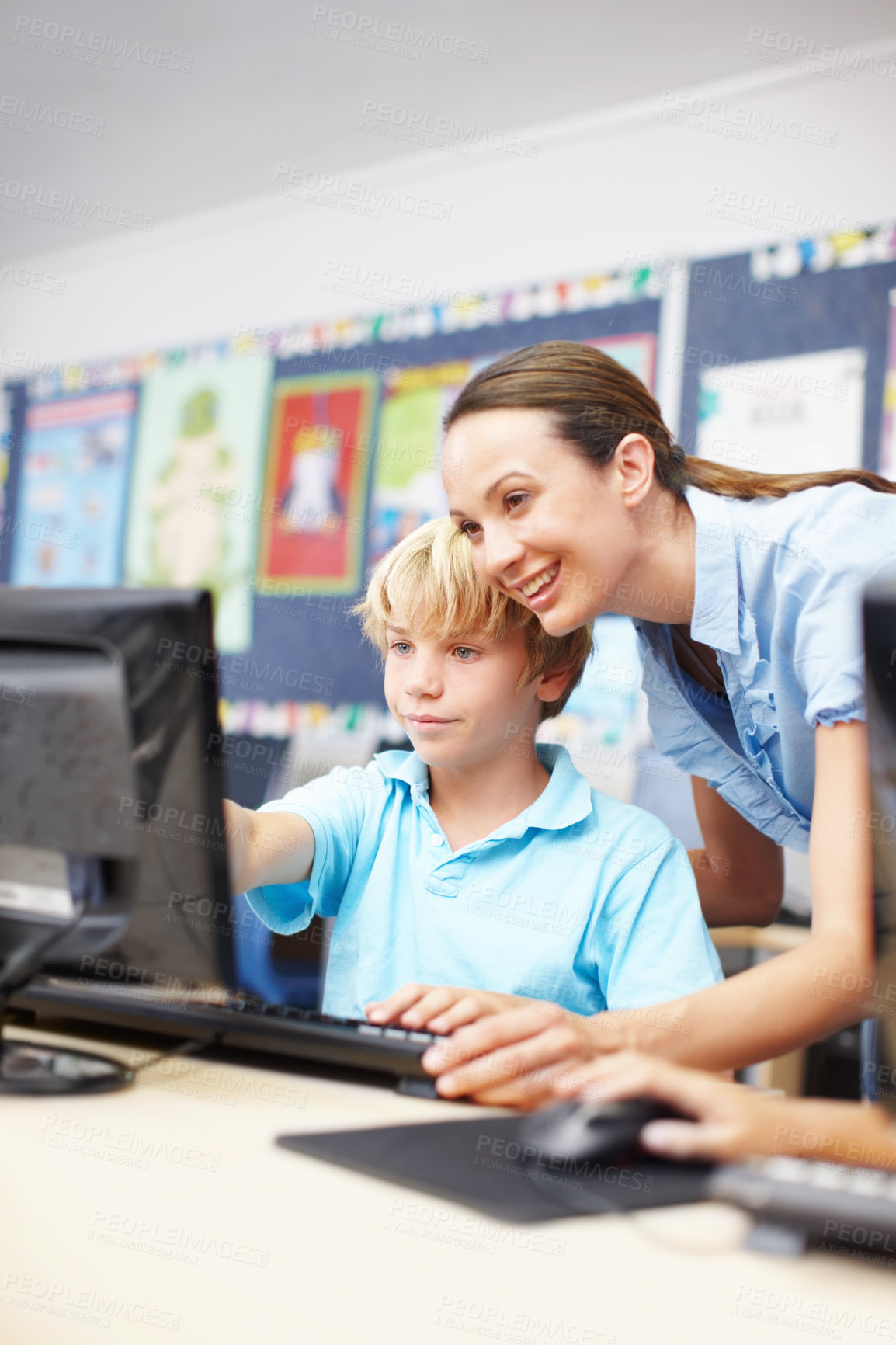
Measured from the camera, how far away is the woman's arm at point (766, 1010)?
2.54 feet

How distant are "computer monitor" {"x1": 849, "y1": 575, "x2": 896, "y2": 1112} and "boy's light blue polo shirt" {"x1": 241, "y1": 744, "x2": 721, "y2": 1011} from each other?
51cm

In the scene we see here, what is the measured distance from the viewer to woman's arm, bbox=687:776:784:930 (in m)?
1.51

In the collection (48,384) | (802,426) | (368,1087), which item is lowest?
(368,1087)

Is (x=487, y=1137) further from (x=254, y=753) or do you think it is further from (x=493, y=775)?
(x=254, y=753)

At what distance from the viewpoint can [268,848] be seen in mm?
1152

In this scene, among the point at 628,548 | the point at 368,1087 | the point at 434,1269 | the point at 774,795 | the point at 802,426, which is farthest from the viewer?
the point at 802,426

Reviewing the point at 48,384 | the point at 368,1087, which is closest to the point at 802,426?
the point at 368,1087

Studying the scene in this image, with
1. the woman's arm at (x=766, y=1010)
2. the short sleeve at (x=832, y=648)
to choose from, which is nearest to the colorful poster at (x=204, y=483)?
the short sleeve at (x=832, y=648)

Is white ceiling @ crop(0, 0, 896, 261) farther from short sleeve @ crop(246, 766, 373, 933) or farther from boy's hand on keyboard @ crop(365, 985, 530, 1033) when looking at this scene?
boy's hand on keyboard @ crop(365, 985, 530, 1033)

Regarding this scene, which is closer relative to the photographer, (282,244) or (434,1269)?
(434,1269)

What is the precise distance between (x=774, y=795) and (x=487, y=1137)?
0.78 meters

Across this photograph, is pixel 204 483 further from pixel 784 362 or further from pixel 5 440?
pixel 784 362

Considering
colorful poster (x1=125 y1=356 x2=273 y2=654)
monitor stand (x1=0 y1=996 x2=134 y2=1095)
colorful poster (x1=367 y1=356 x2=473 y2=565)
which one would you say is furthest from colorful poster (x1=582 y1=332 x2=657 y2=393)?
monitor stand (x1=0 y1=996 x2=134 y2=1095)

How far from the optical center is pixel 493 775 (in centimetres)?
130
